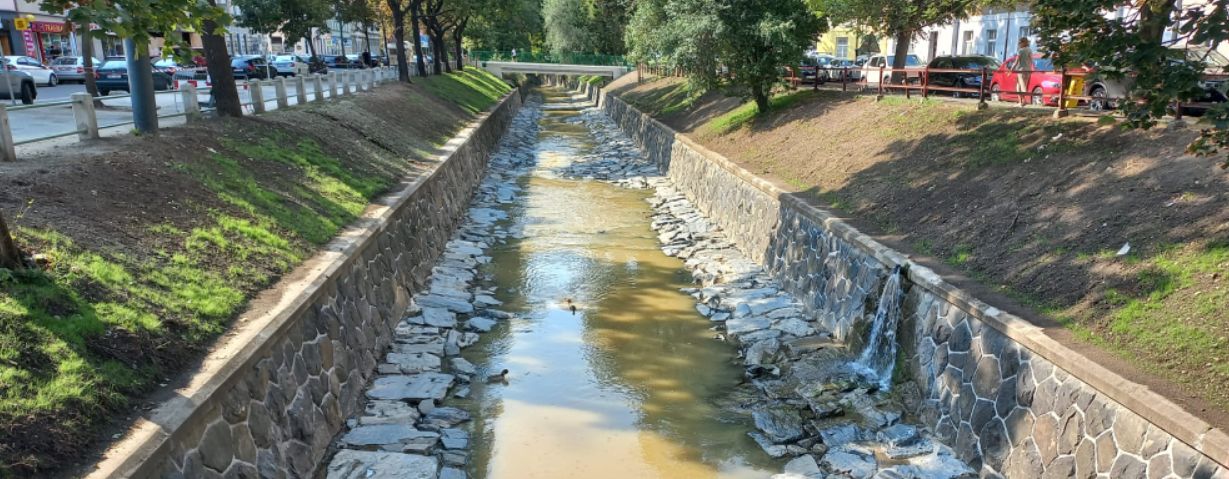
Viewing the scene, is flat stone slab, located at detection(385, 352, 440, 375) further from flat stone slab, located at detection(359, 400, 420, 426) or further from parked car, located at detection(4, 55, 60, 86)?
parked car, located at detection(4, 55, 60, 86)

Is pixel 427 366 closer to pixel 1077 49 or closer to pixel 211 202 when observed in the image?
pixel 211 202

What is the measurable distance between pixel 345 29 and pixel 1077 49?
93.4 meters

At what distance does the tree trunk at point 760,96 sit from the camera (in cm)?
2086

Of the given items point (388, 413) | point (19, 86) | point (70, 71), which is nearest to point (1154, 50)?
point (388, 413)

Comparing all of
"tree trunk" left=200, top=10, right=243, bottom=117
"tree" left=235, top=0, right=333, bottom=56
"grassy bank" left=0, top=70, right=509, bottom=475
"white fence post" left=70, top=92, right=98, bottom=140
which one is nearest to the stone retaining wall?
"grassy bank" left=0, top=70, right=509, bottom=475

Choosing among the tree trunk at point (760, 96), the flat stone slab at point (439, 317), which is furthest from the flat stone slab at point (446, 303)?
the tree trunk at point (760, 96)

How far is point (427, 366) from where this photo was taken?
9.41 metres

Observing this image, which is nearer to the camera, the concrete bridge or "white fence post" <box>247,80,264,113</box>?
"white fence post" <box>247,80,264,113</box>

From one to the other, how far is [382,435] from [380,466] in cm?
66

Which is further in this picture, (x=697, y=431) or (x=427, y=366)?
(x=427, y=366)

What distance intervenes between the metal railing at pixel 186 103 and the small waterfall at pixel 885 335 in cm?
975

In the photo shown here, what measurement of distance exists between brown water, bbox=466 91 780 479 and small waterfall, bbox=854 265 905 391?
160cm

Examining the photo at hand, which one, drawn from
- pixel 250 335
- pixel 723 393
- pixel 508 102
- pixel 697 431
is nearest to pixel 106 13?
pixel 250 335

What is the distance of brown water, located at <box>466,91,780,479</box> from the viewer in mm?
7684
